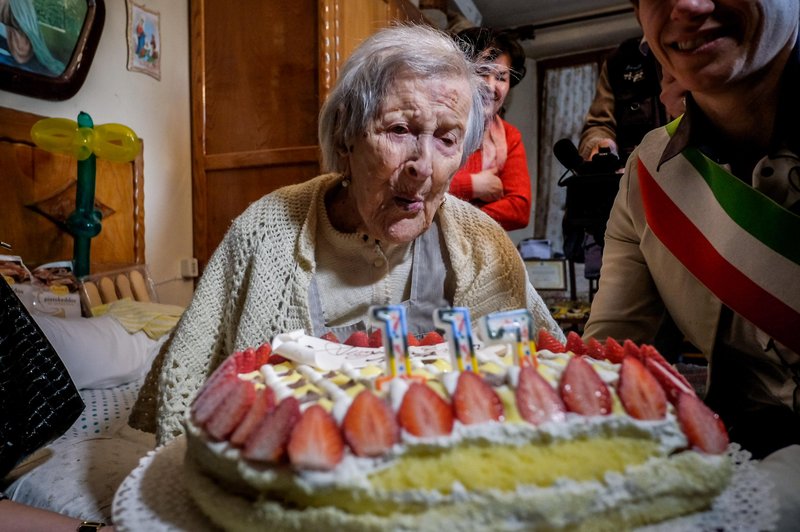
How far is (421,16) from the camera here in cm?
404

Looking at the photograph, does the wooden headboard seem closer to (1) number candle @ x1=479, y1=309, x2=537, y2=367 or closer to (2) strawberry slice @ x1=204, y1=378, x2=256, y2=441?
(2) strawberry slice @ x1=204, y1=378, x2=256, y2=441

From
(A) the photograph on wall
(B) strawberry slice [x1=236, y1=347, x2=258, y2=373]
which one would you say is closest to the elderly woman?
(B) strawberry slice [x1=236, y1=347, x2=258, y2=373]

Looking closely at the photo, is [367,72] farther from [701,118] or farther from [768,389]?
[768,389]

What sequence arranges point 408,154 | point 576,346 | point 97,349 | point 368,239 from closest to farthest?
point 576,346 < point 408,154 < point 368,239 < point 97,349

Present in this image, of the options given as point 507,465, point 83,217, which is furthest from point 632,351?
point 83,217

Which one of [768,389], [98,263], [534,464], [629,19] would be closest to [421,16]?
[629,19]

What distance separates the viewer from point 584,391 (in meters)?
0.63

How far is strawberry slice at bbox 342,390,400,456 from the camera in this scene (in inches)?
22.0

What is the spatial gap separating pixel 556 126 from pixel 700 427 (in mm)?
5990

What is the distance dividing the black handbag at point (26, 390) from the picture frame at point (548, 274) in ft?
13.6

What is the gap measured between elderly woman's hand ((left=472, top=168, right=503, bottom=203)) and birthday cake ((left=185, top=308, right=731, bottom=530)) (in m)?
1.48

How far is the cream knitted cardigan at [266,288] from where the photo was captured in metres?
1.14

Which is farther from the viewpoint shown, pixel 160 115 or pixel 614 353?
pixel 160 115

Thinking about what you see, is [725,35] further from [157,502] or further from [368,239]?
[157,502]
